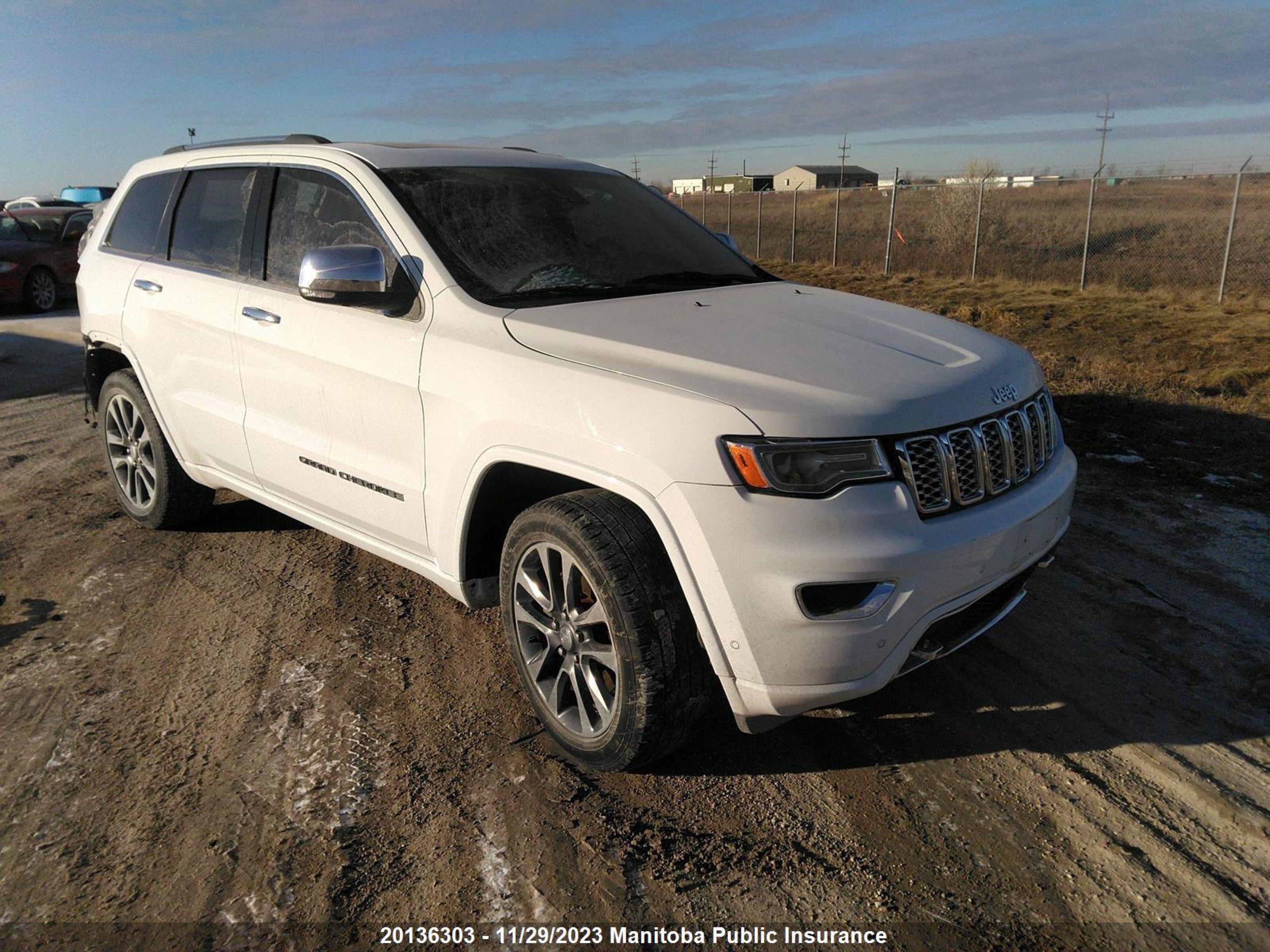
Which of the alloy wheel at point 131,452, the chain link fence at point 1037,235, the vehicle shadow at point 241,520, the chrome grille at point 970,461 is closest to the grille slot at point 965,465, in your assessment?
the chrome grille at point 970,461

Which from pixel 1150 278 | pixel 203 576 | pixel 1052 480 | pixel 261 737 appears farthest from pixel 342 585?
pixel 1150 278

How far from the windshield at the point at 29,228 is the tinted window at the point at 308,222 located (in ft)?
49.1

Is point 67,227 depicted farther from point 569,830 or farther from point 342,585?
point 569,830

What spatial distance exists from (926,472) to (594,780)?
1.39 meters

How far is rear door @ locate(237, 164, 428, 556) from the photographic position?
3.39 metres

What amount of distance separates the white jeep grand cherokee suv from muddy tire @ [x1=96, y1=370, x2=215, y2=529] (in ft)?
1.19

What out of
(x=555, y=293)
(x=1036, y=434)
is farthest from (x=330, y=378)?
(x=1036, y=434)

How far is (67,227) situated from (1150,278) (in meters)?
19.9

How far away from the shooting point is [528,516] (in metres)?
2.96

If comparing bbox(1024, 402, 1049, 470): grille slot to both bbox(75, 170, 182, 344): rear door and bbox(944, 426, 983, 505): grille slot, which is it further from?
bbox(75, 170, 182, 344): rear door

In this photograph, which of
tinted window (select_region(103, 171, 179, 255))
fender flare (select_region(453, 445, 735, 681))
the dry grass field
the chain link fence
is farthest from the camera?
the chain link fence

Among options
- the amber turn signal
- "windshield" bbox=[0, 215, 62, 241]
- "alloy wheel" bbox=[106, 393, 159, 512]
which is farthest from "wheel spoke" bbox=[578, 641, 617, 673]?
"windshield" bbox=[0, 215, 62, 241]

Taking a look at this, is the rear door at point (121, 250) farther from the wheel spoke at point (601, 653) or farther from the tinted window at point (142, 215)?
the wheel spoke at point (601, 653)

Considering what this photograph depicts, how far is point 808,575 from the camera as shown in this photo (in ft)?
8.06
